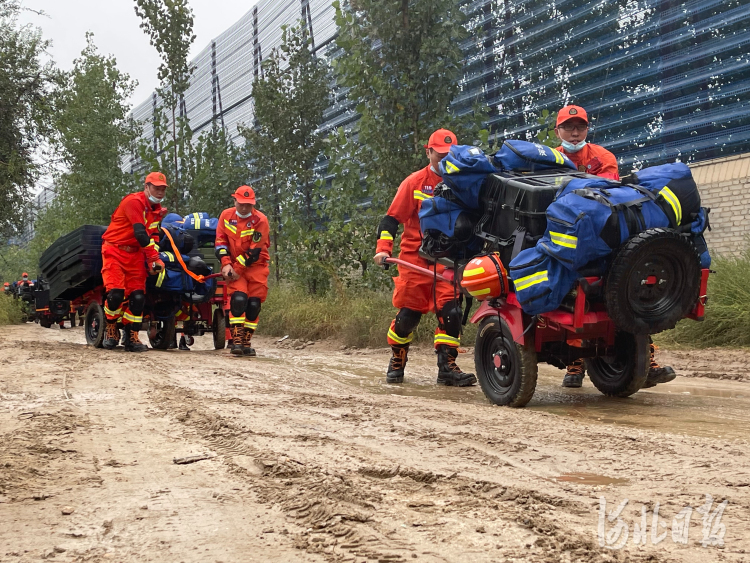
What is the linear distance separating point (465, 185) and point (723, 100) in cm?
653

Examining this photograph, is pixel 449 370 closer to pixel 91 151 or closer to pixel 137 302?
pixel 137 302

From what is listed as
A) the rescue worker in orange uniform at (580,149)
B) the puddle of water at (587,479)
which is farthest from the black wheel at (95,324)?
the puddle of water at (587,479)

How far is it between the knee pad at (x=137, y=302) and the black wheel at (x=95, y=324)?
0.75 metres

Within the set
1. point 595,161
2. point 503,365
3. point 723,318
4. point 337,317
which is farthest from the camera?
point 337,317

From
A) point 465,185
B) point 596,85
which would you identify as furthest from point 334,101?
point 465,185

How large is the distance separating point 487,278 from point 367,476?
2.36 meters

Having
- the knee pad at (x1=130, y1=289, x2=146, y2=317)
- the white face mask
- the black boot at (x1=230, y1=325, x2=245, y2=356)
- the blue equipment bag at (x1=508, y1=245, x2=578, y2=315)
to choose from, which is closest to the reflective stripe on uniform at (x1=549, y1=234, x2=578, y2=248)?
the blue equipment bag at (x1=508, y1=245, x2=578, y2=315)

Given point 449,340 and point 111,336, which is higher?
point 111,336

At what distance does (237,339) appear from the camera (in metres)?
10.5

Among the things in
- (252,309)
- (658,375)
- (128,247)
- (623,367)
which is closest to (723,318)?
(658,375)

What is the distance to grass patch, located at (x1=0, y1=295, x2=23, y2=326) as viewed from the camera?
23606 millimetres

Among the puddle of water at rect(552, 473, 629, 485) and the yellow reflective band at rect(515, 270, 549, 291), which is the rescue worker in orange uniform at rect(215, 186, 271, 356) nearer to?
the yellow reflective band at rect(515, 270, 549, 291)

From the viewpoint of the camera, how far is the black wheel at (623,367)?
571 centimetres

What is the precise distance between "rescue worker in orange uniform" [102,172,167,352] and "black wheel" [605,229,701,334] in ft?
21.8
